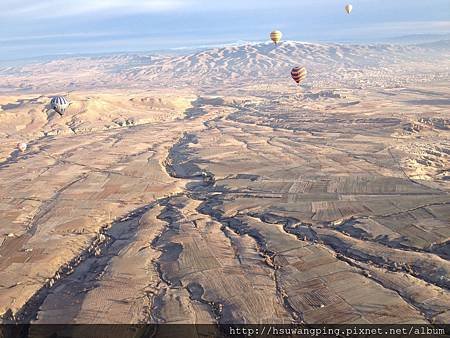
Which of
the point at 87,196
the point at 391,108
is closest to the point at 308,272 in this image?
the point at 87,196

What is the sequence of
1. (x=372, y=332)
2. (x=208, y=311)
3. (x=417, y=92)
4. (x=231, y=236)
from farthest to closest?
(x=417, y=92), (x=231, y=236), (x=208, y=311), (x=372, y=332)

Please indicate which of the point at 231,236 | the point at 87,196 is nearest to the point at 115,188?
the point at 87,196

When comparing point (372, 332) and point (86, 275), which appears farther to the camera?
point (86, 275)

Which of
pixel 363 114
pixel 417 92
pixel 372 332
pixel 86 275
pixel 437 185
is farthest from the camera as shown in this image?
pixel 417 92

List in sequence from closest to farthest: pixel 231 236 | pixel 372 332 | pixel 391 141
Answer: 1. pixel 372 332
2. pixel 231 236
3. pixel 391 141

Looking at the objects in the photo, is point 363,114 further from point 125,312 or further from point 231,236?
point 125,312

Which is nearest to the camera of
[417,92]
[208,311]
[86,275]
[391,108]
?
[208,311]

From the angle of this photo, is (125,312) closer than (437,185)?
Yes

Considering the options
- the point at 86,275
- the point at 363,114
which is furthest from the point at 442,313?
the point at 363,114

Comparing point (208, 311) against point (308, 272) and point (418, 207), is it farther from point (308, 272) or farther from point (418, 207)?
point (418, 207)
